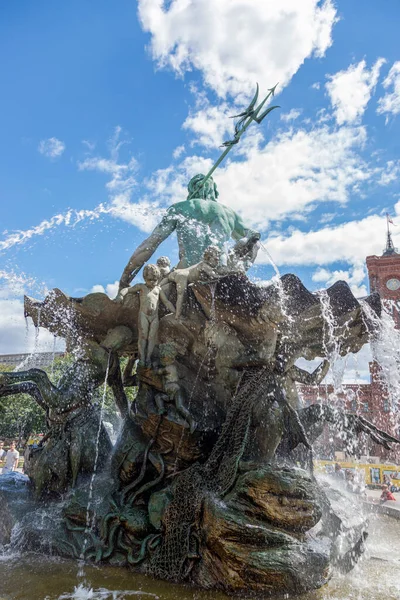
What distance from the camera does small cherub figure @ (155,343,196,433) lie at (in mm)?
5406

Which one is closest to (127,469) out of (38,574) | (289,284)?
(38,574)

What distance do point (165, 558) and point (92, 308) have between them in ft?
10.5

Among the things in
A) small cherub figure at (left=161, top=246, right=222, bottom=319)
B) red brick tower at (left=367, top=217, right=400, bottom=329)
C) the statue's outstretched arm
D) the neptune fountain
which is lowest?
the neptune fountain

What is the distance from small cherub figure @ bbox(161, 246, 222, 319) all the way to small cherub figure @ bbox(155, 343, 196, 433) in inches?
18.5

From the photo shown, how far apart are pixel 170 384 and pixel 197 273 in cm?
139

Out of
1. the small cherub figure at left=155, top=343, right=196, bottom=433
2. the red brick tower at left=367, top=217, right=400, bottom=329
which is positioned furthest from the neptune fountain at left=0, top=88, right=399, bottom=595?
the red brick tower at left=367, top=217, right=400, bottom=329

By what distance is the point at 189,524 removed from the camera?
4363mm

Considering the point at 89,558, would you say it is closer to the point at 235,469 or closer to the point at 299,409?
the point at 235,469

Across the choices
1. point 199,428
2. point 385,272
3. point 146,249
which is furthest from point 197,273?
point 385,272

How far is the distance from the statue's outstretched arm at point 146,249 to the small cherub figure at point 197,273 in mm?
810

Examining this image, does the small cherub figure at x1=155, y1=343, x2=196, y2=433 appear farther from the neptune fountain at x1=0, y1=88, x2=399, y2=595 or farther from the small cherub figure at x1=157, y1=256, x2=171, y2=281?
the small cherub figure at x1=157, y1=256, x2=171, y2=281

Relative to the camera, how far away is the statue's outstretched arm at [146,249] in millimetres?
6625

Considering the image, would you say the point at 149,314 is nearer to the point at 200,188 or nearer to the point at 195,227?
the point at 195,227

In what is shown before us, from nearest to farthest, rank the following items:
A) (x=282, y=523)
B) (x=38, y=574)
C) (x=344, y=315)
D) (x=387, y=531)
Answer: (x=282, y=523), (x=38, y=574), (x=344, y=315), (x=387, y=531)
